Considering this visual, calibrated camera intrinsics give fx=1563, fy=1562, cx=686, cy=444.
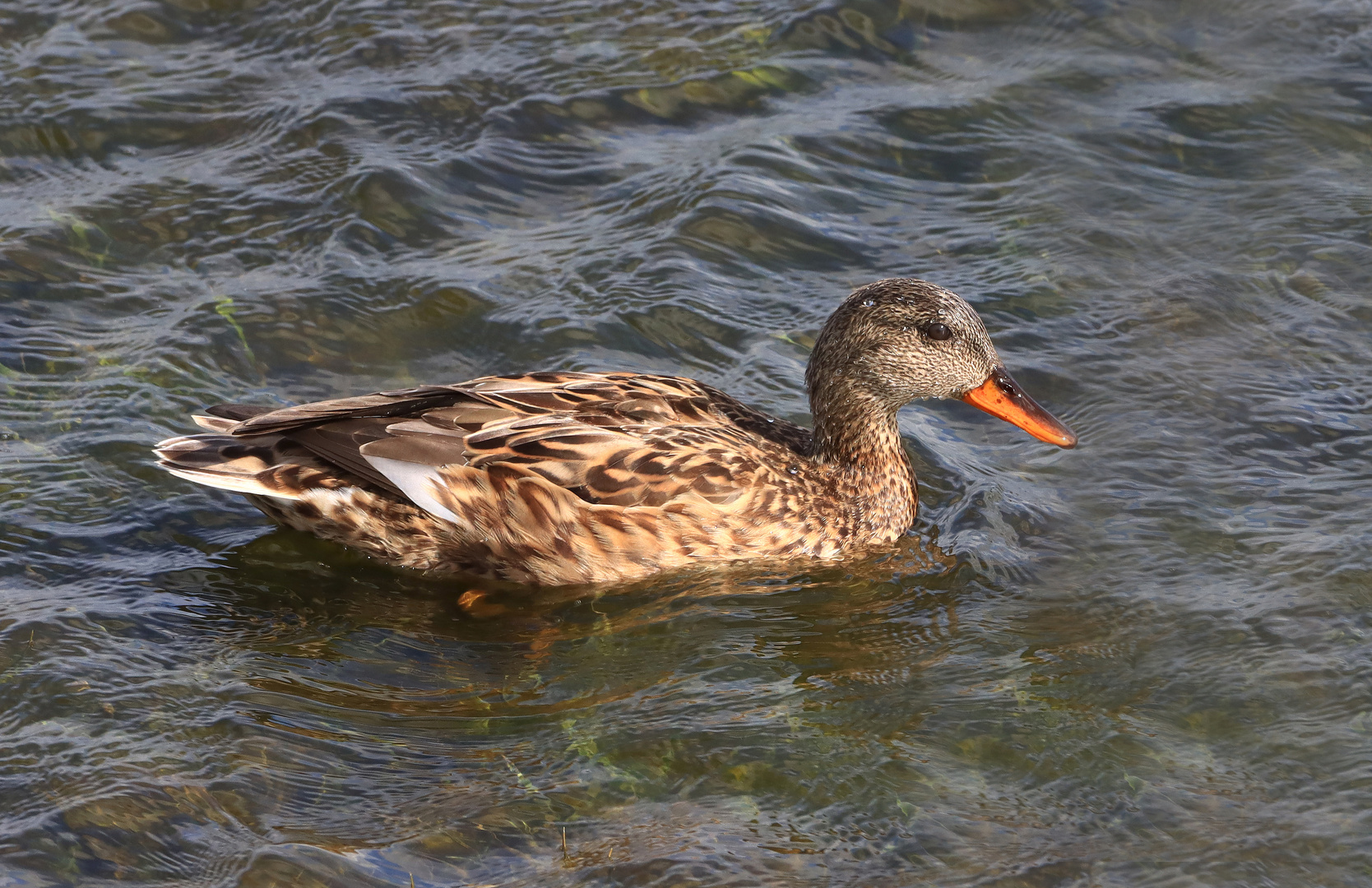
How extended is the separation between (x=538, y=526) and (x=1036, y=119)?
499cm

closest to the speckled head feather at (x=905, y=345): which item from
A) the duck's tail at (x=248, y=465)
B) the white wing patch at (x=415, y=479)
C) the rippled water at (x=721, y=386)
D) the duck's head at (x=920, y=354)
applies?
the duck's head at (x=920, y=354)

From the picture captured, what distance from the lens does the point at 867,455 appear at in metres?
7.35

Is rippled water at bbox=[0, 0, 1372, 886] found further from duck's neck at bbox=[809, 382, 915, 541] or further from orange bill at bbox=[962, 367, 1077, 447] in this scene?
orange bill at bbox=[962, 367, 1077, 447]

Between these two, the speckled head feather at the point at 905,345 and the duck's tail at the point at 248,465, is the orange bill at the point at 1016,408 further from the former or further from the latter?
the duck's tail at the point at 248,465

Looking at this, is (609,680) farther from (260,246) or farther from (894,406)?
(260,246)

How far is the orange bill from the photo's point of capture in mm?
7152

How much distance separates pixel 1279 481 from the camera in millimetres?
7152

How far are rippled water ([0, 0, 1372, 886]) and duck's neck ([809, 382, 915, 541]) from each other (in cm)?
19

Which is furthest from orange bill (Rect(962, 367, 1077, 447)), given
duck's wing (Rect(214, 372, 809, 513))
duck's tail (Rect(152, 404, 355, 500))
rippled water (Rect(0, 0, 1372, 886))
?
duck's tail (Rect(152, 404, 355, 500))

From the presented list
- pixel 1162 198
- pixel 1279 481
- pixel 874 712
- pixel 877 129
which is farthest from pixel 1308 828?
pixel 877 129

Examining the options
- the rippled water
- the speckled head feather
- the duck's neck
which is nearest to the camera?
the rippled water

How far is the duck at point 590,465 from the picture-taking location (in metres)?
6.83

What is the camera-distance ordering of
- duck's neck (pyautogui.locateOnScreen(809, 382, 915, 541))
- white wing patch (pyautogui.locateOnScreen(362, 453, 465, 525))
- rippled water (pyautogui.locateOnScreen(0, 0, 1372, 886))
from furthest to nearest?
duck's neck (pyautogui.locateOnScreen(809, 382, 915, 541)), white wing patch (pyautogui.locateOnScreen(362, 453, 465, 525)), rippled water (pyautogui.locateOnScreen(0, 0, 1372, 886))

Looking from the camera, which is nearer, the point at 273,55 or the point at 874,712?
the point at 874,712
